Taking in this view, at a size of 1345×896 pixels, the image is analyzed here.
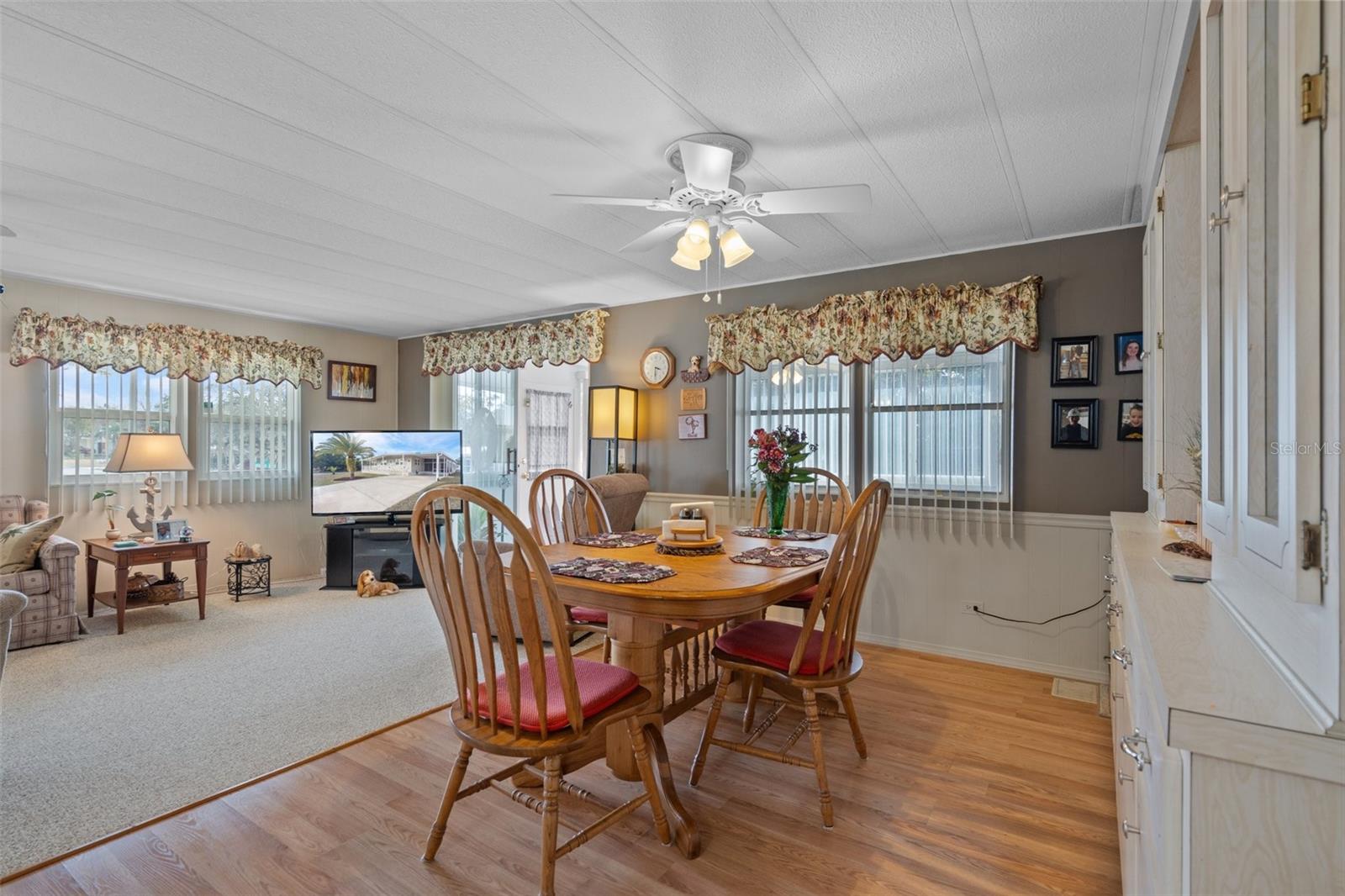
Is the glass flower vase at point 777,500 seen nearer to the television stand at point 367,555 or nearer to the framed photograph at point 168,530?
the television stand at point 367,555

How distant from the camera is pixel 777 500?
9.35 ft

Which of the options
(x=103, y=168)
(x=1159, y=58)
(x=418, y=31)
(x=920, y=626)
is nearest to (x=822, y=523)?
(x=920, y=626)

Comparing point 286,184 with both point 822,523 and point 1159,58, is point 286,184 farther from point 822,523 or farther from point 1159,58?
point 1159,58

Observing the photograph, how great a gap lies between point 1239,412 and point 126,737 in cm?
373

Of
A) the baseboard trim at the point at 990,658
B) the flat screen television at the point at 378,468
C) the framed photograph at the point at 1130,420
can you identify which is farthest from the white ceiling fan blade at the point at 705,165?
the flat screen television at the point at 378,468

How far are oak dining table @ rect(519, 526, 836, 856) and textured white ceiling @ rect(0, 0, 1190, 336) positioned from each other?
153 cm

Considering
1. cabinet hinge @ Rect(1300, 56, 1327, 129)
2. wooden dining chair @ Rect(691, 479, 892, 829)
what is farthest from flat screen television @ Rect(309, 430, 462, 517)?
cabinet hinge @ Rect(1300, 56, 1327, 129)

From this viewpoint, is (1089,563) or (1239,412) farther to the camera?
(1089,563)

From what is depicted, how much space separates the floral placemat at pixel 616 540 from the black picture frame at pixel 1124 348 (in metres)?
2.54

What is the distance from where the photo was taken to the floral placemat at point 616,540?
2.68 meters

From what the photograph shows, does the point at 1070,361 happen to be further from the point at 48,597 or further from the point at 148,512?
the point at 148,512

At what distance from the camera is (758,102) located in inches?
83.1

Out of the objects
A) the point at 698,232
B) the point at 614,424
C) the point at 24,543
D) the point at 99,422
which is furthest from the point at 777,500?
the point at 99,422

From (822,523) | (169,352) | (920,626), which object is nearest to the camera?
(822,523)
